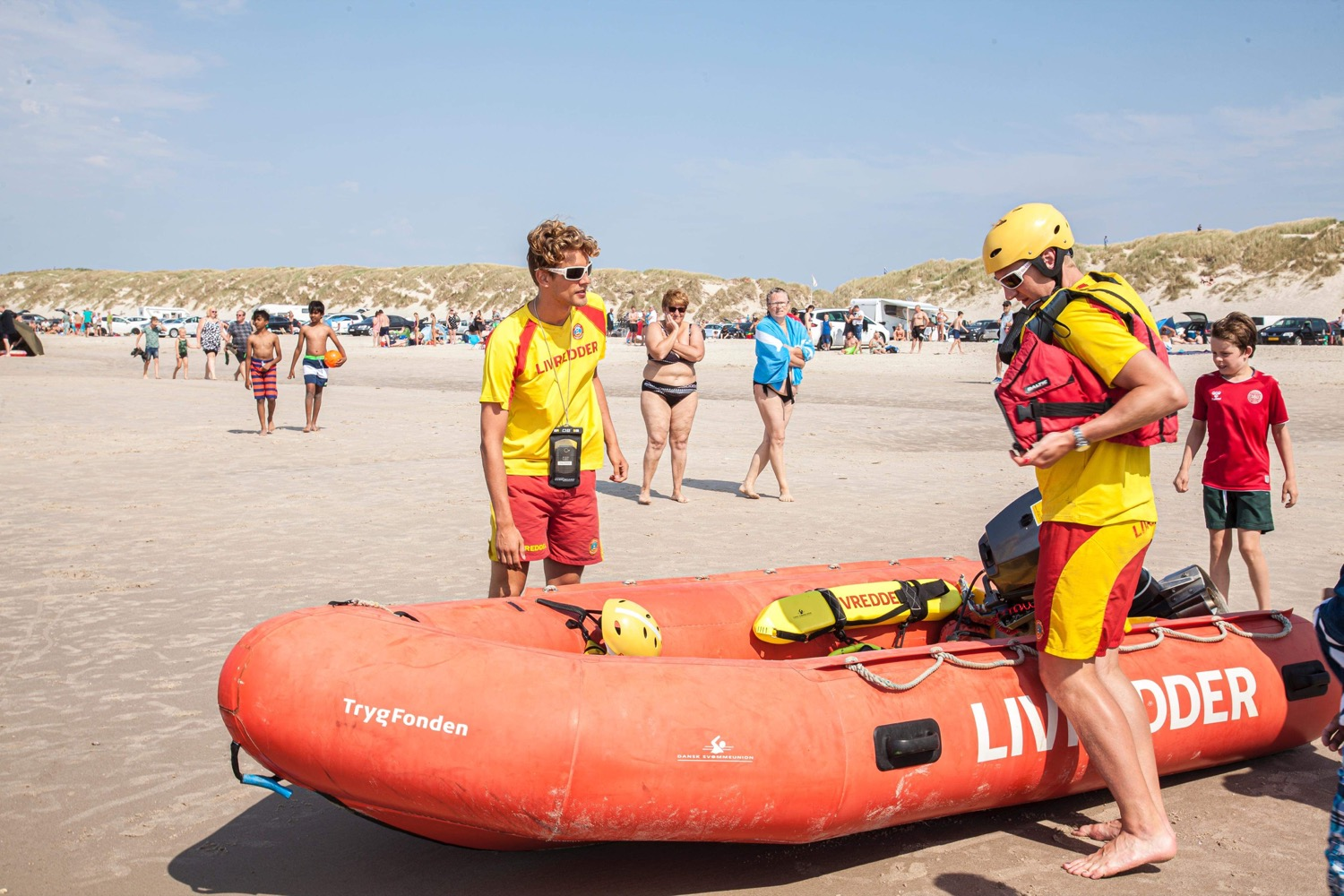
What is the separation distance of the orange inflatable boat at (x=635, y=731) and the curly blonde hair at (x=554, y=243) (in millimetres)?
1348

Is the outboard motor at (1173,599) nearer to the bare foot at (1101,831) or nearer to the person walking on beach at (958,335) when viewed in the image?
the bare foot at (1101,831)

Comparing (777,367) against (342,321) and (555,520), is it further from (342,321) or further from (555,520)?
(342,321)

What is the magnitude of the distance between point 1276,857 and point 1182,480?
2.89 metres

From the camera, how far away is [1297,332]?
124ft

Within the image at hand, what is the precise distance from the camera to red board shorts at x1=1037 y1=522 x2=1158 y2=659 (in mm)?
3229

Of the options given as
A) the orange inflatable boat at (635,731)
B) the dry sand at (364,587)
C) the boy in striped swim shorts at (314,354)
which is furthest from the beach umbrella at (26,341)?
the orange inflatable boat at (635,731)

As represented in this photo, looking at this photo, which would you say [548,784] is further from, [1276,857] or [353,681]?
[1276,857]

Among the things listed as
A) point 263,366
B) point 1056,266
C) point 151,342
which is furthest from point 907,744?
point 151,342

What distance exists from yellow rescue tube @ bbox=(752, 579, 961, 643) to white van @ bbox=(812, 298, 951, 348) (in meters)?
34.9

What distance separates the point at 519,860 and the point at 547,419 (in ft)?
5.37

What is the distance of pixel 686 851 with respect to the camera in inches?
143

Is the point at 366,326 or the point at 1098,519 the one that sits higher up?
the point at 366,326

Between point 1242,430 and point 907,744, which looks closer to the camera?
point 907,744

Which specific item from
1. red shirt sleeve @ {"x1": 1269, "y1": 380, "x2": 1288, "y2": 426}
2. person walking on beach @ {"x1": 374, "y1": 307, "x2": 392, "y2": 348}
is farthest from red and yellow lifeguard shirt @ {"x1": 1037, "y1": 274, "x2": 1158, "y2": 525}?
person walking on beach @ {"x1": 374, "y1": 307, "x2": 392, "y2": 348}
